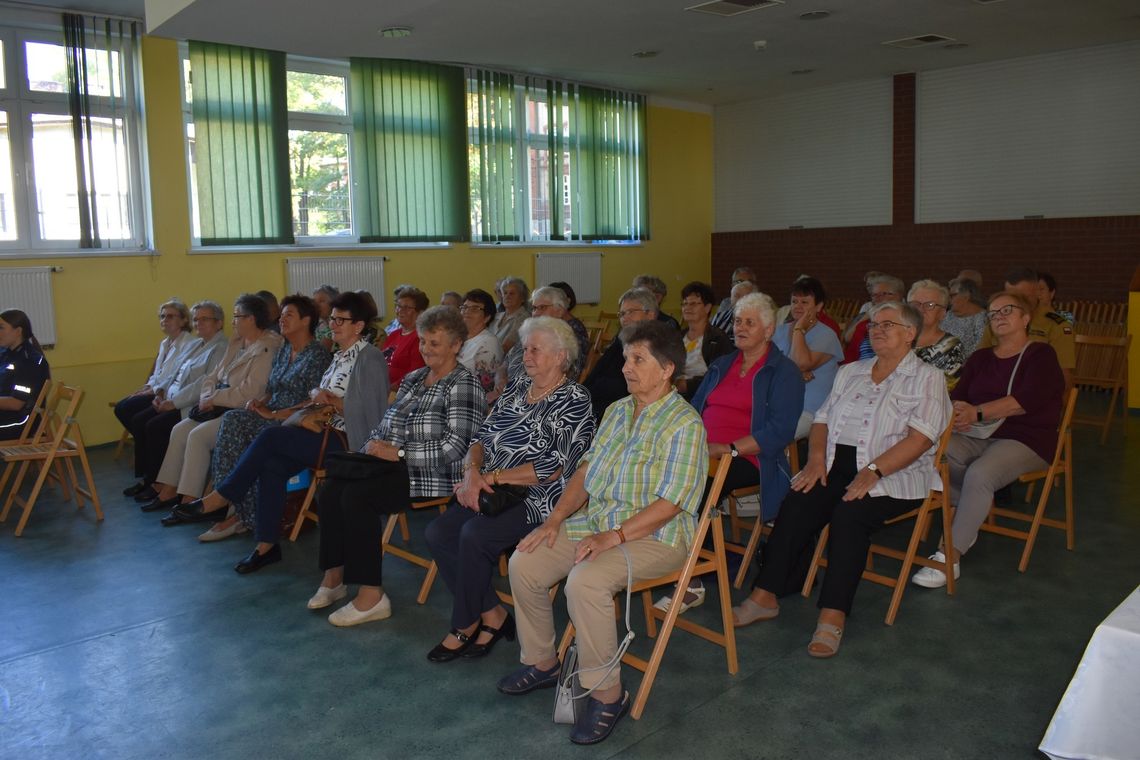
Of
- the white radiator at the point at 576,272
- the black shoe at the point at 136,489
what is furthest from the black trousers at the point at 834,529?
the white radiator at the point at 576,272

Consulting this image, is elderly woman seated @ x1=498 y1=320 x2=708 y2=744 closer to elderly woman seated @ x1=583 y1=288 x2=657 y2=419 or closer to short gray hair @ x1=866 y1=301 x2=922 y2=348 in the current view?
short gray hair @ x1=866 y1=301 x2=922 y2=348

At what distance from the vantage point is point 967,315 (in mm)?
5992

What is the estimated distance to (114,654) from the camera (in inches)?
137

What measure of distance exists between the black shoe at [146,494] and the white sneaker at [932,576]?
4298 mm

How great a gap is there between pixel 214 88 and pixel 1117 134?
336 inches

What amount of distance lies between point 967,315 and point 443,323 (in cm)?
381

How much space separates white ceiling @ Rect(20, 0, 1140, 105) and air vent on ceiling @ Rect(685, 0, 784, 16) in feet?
0.44

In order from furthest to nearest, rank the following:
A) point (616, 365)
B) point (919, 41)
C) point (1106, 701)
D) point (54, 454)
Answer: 1. point (919, 41)
2. point (54, 454)
3. point (616, 365)
4. point (1106, 701)

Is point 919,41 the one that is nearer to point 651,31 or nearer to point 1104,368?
point 651,31

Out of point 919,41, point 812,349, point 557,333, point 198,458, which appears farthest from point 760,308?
point 919,41

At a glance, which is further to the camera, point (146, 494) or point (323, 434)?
point (146, 494)

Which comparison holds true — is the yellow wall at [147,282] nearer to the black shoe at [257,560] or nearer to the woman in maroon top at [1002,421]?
the black shoe at [257,560]

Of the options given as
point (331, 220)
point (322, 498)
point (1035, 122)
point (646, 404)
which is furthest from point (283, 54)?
point (1035, 122)

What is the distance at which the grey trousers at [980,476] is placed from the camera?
13.2 feet
